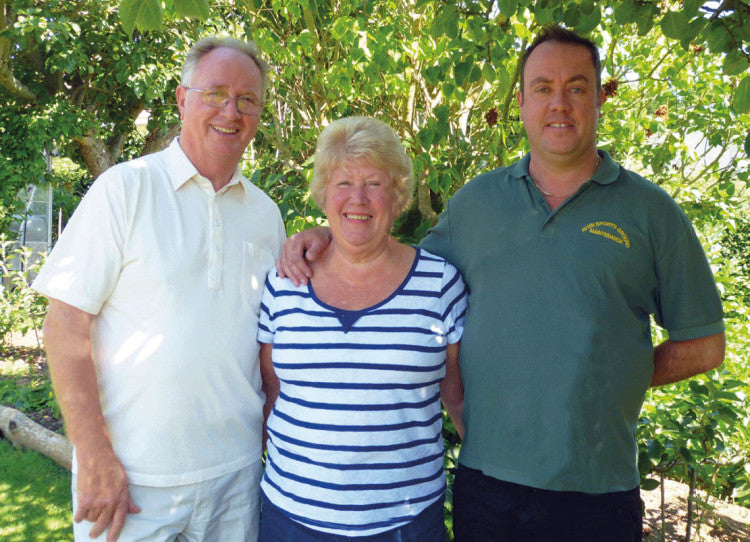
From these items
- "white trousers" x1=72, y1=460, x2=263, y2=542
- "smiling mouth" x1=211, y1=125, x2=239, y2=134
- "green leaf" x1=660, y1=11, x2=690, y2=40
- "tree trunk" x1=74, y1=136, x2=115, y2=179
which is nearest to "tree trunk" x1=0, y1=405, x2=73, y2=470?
"white trousers" x1=72, y1=460, x2=263, y2=542

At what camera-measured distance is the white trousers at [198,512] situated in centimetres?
210

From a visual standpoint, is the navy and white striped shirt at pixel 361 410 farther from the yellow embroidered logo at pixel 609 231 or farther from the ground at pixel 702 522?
the ground at pixel 702 522

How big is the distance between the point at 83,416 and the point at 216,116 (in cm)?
111

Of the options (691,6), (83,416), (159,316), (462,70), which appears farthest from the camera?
(462,70)

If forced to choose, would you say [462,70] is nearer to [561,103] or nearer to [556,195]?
[561,103]

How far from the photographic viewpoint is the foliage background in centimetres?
274

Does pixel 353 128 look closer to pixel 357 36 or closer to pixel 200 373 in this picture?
pixel 200 373

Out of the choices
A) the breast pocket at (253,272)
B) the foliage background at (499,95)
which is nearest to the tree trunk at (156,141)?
→ the foliage background at (499,95)

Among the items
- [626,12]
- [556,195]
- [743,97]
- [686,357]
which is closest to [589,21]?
[626,12]

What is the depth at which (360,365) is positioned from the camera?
212 centimetres

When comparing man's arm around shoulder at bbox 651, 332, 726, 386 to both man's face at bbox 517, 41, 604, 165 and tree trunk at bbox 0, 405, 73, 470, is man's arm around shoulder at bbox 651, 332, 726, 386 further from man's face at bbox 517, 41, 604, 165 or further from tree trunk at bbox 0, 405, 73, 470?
Answer: tree trunk at bbox 0, 405, 73, 470

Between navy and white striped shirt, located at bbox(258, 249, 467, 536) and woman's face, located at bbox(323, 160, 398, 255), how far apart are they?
0.23 meters

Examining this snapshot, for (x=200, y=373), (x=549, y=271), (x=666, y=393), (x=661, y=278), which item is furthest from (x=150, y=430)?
(x=666, y=393)

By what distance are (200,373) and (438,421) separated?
33.4 inches
